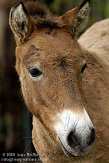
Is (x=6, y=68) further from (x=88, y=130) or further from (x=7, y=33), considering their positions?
(x=88, y=130)

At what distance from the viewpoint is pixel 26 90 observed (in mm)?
6266

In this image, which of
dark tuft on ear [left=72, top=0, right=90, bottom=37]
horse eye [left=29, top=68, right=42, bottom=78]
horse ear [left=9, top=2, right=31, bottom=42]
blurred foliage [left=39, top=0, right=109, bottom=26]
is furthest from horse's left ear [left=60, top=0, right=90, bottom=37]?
blurred foliage [left=39, top=0, right=109, bottom=26]

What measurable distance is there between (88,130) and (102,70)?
1815mm

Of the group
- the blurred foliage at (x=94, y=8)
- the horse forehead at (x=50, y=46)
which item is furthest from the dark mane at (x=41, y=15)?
the blurred foliage at (x=94, y=8)

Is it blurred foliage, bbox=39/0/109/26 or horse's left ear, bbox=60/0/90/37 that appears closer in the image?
horse's left ear, bbox=60/0/90/37

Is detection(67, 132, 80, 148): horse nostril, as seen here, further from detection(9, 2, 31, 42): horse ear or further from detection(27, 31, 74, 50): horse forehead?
detection(9, 2, 31, 42): horse ear

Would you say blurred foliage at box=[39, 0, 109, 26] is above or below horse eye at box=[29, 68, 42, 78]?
below

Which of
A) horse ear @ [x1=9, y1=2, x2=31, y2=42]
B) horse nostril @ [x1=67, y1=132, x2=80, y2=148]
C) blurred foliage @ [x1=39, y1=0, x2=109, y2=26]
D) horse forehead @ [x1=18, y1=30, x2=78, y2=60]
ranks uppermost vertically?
horse ear @ [x1=9, y1=2, x2=31, y2=42]

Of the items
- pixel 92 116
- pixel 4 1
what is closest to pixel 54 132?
pixel 92 116

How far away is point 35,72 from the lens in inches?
235

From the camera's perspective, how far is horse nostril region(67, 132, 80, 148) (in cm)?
539

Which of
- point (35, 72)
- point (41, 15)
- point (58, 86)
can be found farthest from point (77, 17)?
point (58, 86)

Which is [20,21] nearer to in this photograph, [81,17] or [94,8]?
→ [81,17]

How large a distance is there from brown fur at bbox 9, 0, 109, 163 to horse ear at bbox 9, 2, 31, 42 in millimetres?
84
